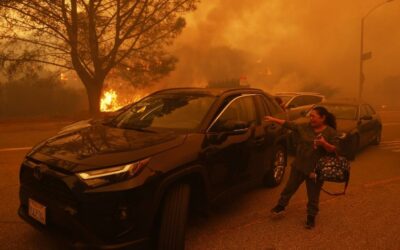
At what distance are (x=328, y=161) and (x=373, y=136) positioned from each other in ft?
20.3

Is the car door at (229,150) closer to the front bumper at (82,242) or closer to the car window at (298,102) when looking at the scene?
the front bumper at (82,242)

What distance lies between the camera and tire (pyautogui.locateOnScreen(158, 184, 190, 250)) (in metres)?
2.85

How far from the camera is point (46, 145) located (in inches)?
126

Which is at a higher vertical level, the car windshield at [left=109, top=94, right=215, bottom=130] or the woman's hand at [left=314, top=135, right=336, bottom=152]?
the car windshield at [left=109, top=94, right=215, bottom=130]

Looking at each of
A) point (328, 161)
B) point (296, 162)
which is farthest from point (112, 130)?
point (328, 161)

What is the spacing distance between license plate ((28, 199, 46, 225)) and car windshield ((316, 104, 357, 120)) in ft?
23.5

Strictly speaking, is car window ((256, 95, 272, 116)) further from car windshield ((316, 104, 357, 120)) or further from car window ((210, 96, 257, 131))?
car windshield ((316, 104, 357, 120))

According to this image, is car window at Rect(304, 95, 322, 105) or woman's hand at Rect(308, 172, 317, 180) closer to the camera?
woman's hand at Rect(308, 172, 317, 180)

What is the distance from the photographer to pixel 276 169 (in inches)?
208

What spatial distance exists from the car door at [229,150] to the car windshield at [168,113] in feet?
0.73

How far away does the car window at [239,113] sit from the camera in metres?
3.71

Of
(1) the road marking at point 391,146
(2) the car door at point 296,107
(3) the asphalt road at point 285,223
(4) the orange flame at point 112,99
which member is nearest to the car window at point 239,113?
(3) the asphalt road at point 285,223

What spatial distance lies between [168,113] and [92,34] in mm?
13050

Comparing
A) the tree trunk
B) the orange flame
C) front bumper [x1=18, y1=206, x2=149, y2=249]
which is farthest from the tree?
front bumper [x1=18, y1=206, x2=149, y2=249]
